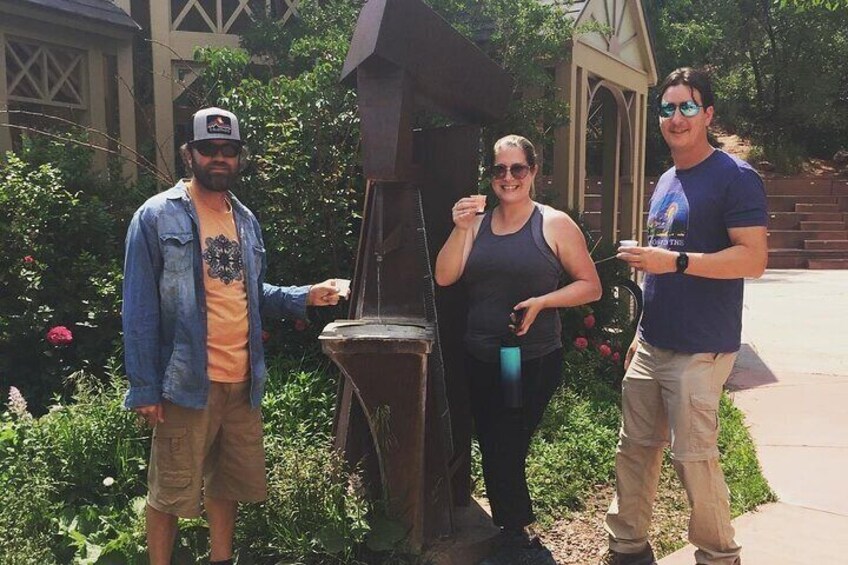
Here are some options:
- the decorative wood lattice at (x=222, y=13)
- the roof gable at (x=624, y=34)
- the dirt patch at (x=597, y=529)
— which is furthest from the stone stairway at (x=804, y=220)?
the dirt patch at (x=597, y=529)

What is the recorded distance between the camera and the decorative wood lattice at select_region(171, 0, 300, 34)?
8781mm

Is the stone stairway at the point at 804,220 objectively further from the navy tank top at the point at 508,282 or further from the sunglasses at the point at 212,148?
the sunglasses at the point at 212,148

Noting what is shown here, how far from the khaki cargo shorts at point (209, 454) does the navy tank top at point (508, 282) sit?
939 millimetres

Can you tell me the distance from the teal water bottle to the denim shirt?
43.6 inches

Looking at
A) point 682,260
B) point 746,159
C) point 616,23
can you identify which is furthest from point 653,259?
point 746,159

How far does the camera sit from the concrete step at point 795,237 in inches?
Result: 695

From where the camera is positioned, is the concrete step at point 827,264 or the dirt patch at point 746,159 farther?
the dirt patch at point 746,159

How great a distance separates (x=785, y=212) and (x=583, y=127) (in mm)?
12381

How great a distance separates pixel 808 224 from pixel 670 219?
56.8 feet

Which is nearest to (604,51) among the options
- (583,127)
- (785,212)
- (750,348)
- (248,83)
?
(583,127)

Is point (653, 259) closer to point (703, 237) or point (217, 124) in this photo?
point (703, 237)

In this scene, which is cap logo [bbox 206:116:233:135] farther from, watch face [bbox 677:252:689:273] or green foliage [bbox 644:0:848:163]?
green foliage [bbox 644:0:848:163]

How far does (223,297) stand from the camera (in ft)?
8.70

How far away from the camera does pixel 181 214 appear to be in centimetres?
257
